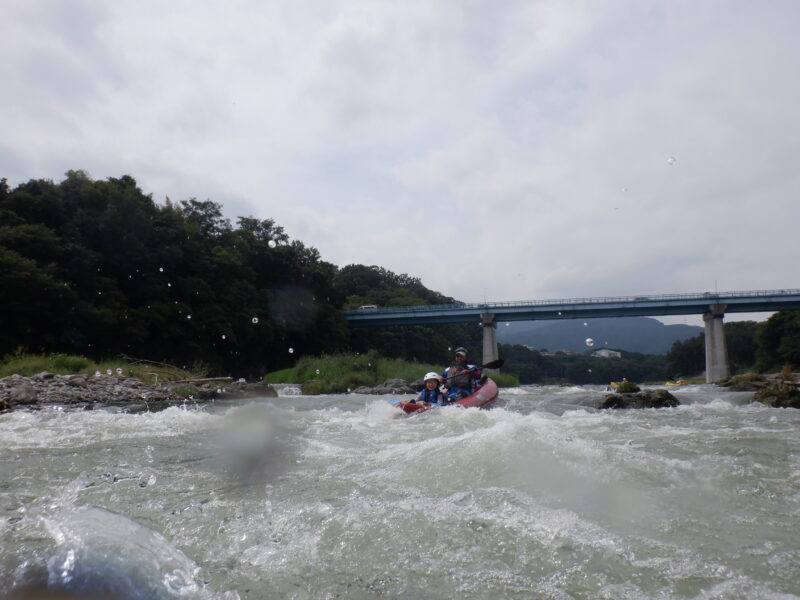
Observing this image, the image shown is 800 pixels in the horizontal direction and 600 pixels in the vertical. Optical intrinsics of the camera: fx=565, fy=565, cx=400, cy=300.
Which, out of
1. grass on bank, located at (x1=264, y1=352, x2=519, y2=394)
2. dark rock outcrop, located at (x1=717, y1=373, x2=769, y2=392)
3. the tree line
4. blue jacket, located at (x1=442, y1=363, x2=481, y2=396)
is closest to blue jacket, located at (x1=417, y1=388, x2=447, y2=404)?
blue jacket, located at (x1=442, y1=363, x2=481, y2=396)

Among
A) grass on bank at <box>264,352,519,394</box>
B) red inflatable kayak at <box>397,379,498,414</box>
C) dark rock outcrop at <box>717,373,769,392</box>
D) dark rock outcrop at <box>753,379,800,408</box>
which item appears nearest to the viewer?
red inflatable kayak at <box>397,379,498,414</box>

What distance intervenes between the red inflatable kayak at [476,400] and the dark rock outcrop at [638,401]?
9.23ft

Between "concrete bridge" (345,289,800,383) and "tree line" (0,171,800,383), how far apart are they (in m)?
5.89

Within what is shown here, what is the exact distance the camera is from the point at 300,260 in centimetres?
4569

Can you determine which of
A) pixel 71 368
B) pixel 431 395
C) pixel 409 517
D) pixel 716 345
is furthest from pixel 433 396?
pixel 716 345

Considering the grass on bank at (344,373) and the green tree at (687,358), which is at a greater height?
the grass on bank at (344,373)

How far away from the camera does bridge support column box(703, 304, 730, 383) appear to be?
41344 millimetres

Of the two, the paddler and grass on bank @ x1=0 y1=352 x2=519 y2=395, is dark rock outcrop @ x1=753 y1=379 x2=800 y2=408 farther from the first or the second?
grass on bank @ x1=0 y1=352 x2=519 y2=395

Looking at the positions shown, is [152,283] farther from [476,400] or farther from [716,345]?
[716,345]

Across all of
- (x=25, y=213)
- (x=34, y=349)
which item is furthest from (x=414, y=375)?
(x=25, y=213)

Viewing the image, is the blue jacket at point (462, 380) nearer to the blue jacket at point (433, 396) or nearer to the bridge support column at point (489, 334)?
the blue jacket at point (433, 396)

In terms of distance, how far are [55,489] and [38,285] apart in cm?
2245

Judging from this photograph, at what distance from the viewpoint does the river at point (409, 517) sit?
2.51 metres

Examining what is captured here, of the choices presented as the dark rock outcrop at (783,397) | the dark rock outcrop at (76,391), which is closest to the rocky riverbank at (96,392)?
the dark rock outcrop at (76,391)
